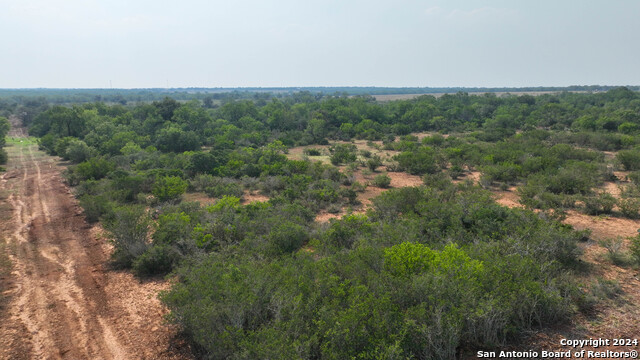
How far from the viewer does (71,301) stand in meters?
10.0

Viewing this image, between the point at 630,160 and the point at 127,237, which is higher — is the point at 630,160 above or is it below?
above

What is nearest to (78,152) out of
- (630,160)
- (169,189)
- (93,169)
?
(93,169)

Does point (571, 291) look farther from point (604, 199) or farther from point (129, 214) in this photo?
point (129, 214)

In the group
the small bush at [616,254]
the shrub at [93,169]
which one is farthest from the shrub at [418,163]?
the shrub at [93,169]

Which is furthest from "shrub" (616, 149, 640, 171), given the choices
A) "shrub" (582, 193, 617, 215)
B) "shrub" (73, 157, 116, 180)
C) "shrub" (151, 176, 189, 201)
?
"shrub" (73, 157, 116, 180)

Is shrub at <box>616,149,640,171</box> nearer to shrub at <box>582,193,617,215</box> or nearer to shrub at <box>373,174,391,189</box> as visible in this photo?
shrub at <box>582,193,617,215</box>

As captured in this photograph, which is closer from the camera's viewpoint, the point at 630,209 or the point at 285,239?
the point at 285,239

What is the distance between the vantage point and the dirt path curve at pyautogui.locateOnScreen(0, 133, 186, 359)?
8.09m

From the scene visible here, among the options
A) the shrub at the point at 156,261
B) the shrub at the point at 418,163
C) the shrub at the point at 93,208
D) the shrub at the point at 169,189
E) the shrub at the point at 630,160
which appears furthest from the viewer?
the shrub at the point at 418,163

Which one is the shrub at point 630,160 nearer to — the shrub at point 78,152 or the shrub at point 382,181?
the shrub at point 382,181

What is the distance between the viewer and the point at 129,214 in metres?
12.7

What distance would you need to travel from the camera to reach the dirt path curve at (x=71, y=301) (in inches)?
319

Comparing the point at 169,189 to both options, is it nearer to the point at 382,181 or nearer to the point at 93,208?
the point at 93,208

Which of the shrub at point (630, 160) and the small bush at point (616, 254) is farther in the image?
the shrub at point (630, 160)
